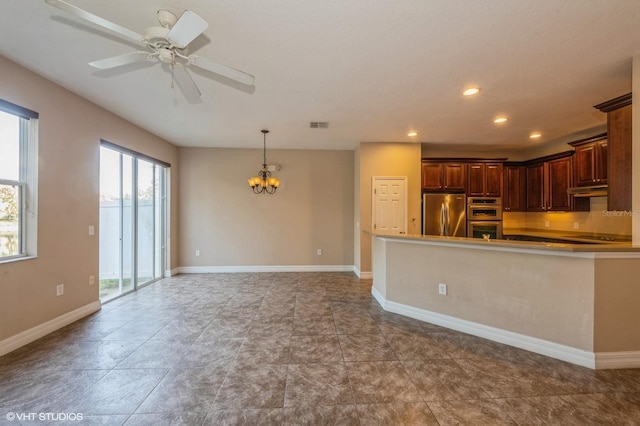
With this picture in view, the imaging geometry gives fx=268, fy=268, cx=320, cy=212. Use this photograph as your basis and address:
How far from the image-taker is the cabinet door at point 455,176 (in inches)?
229

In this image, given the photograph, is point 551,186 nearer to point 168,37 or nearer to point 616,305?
point 616,305

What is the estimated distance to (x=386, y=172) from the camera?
216 inches

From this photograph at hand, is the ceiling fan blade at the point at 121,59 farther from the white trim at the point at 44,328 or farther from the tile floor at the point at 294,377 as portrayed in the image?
the white trim at the point at 44,328

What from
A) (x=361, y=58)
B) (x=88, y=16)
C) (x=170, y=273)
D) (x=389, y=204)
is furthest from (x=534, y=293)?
(x=170, y=273)

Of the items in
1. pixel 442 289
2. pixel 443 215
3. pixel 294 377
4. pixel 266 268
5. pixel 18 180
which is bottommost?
pixel 294 377

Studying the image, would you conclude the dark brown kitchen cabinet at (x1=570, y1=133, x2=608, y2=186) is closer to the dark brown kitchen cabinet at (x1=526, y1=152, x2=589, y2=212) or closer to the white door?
the dark brown kitchen cabinet at (x1=526, y1=152, x2=589, y2=212)

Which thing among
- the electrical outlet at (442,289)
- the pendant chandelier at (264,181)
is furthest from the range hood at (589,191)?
the pendant chandelier at (264,181)

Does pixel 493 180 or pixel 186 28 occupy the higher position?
pixel 186 28

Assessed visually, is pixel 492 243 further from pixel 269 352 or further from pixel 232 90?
pixel 232 90

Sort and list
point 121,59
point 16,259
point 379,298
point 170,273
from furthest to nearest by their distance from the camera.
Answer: point 170,273 → point 379,298 → point 16,259 → point 121,59

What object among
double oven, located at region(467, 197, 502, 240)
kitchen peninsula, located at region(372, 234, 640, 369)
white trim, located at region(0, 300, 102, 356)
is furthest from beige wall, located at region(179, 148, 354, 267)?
kitchen peninsula, located at region(372, 234, 640, 369)

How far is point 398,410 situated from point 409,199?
4225 millimetres

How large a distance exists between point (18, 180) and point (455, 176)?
682 cm

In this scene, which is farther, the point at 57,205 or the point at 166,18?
the point at 57,205
